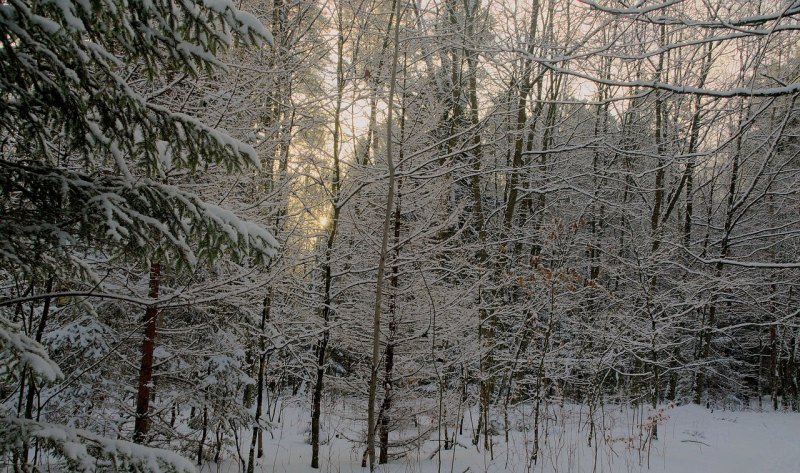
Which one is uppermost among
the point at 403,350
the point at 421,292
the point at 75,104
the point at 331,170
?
the point at 331,170

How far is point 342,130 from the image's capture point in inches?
290

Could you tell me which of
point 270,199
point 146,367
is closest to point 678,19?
point 270,199

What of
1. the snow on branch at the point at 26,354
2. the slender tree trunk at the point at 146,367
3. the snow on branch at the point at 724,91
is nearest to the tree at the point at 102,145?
the snow on branch at the point at 26,354

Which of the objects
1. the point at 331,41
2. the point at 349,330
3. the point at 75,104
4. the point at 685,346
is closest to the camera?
the point at 75,104

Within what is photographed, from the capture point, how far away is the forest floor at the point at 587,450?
6.55m

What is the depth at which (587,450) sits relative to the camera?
799cm

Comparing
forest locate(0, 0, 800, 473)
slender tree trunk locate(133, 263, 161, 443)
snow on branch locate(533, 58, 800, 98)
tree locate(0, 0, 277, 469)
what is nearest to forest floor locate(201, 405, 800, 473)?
forest locate(0, 0, 800, 473)

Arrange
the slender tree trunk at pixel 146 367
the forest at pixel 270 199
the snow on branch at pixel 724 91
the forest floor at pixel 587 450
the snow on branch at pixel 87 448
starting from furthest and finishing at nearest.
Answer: the forest floor at pixel 587 450, the slender tree trunk at pixel 146 367, the snow on branch at pixel 724 91, the forest at pixel 270 199, the snow on branch at pixel 87 448

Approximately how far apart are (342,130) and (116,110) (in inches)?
198

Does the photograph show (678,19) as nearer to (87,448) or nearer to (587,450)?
(87,448)

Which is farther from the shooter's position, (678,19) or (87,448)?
(678,19)

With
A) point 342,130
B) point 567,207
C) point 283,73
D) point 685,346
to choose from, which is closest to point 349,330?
point 342,130

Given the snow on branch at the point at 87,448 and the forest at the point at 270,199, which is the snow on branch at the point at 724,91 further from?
the snow on branch at the point at 87,448

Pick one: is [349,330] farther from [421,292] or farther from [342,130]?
[342,130]
